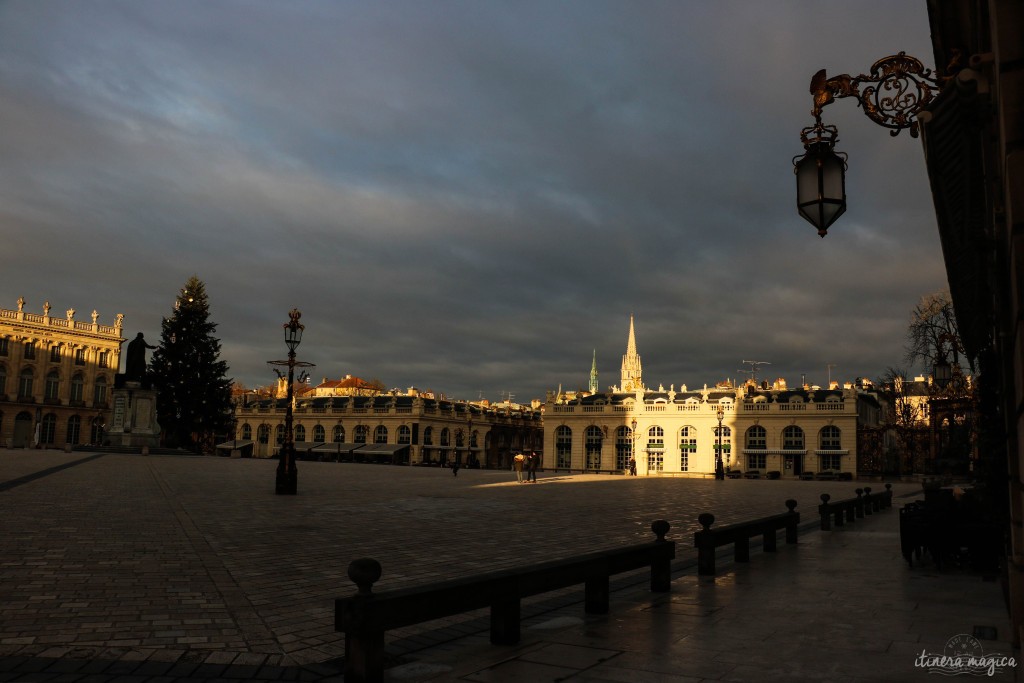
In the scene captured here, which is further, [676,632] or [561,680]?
[676,632]

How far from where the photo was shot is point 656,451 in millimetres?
73188

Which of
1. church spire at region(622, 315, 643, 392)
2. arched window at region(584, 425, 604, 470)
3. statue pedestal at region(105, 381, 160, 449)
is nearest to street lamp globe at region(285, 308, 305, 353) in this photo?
statue pedestal at region(105, 381, 160, 449)

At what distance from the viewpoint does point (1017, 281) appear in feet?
12.3

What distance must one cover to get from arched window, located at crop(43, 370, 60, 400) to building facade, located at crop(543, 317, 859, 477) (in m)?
54.9

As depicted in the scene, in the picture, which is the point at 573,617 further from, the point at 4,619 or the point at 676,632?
the point at 4,619

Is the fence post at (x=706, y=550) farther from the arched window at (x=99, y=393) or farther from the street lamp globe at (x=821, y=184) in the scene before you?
the arched window at (x=99, y=393)

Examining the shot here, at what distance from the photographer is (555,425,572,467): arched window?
78188mm

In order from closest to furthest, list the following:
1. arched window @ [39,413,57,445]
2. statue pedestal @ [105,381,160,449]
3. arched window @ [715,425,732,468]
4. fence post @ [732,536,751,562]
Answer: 1. fence post @ [732,536,751,562]
2. statue pedestal @ [105,381,160,449]
3. arched window @ [715,425,732,468]
4. arched window @ [39,413,57,445]

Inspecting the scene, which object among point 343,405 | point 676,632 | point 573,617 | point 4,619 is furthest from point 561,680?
point 343,405

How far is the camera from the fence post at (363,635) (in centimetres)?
468

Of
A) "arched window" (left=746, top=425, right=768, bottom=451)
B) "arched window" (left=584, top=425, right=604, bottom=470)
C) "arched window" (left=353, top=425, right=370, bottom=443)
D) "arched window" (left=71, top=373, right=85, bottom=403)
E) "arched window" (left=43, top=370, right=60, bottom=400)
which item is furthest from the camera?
"arched window" (left=353, top=425, right=370, bottom=443)

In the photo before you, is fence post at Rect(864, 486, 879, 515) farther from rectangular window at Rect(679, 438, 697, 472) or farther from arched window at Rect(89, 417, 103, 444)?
arched window at Rect(89, 417, 103, 444)

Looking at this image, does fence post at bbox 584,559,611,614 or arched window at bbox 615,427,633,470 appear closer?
fence post at bbox 584,559,611,614

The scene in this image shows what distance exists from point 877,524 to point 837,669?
48.5 feet
